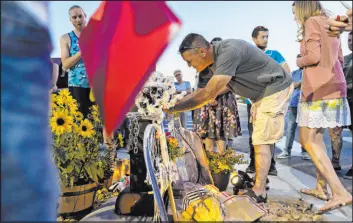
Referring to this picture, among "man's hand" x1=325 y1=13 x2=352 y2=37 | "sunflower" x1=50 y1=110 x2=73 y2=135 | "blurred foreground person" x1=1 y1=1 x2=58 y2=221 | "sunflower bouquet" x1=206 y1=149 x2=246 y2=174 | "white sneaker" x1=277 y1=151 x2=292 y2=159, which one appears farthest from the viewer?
"white sneaker" x1=277 y1=151 x2=292 y2=159

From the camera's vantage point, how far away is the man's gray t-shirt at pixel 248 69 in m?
2.61

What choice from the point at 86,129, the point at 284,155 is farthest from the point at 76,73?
the point at 284,155

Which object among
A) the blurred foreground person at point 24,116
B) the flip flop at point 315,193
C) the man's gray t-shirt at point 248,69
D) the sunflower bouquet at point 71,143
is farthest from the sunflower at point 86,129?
the flip flop at point 315,193

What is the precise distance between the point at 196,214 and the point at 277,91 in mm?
1181

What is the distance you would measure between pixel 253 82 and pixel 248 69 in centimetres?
12

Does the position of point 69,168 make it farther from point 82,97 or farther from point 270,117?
point 270,117

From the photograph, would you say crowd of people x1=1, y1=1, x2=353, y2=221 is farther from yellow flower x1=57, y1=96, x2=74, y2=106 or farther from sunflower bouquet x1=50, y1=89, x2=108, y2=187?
yellow flower x1=57, y1=96, x2=74, y2=106

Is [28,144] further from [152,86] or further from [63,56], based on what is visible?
[63,56]

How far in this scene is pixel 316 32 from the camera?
261 cm

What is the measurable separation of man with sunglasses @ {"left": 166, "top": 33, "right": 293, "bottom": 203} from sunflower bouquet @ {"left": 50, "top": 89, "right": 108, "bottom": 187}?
72 centimetres

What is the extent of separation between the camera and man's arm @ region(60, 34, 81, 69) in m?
3.21

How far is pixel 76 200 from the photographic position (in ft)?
8.08

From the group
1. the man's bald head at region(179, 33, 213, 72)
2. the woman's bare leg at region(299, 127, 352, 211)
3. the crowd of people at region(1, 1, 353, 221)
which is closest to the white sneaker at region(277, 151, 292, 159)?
the crowd of people at region(1, 1, 353, 221)

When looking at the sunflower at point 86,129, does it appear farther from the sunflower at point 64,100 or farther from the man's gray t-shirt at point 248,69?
the man's gray t-shirt at point 248,69
